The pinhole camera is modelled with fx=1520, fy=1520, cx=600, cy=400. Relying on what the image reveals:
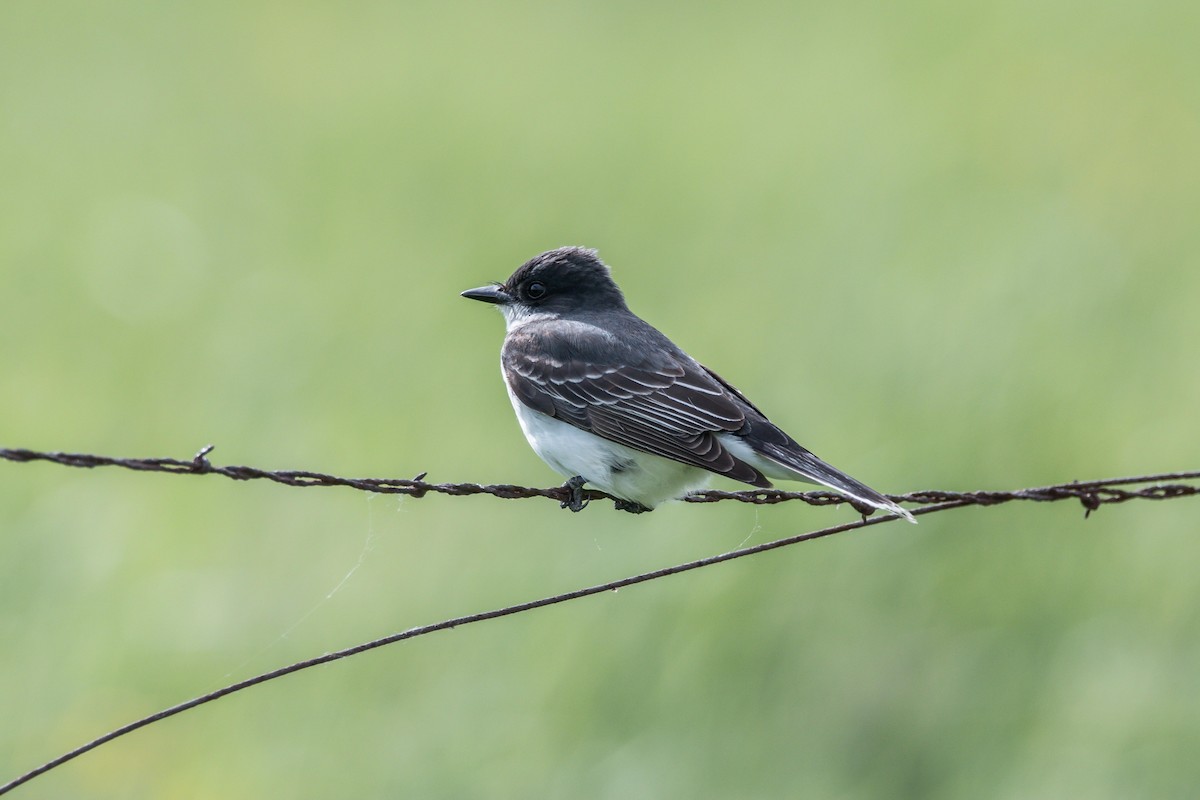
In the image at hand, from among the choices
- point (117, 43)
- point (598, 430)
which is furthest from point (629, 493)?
point (117, 43)

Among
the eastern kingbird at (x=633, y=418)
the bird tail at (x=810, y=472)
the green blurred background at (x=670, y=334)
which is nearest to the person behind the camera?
the bird tail at (x=810, y=472)

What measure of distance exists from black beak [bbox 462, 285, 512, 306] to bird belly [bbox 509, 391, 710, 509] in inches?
41.0

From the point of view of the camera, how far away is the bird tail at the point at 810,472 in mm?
4770

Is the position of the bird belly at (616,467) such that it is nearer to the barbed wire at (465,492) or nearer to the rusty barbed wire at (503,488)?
the rusty barbed wire at (503,488)

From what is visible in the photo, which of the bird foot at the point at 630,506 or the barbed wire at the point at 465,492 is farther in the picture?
the bird foot at the point at 630,506

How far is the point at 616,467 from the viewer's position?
5.54 metres

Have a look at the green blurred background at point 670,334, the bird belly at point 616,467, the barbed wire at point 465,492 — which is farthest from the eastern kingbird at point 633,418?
the green blurred background at point 670,334

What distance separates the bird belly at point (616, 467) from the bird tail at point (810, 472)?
27 centimetres

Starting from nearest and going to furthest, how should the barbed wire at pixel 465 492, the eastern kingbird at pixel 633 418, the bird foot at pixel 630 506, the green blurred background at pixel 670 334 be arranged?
the barbed wire at pixel 465 492 < the eastern kingbird at pixel 633 418 < the bird foot at pixel 630 506 < the green blurred background at pixel 670 334

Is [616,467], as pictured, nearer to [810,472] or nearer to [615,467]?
[615,467]

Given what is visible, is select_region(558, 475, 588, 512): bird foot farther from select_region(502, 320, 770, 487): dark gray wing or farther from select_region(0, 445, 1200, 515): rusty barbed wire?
select_region(0, 445, 1200, 515): rusty barbed wire

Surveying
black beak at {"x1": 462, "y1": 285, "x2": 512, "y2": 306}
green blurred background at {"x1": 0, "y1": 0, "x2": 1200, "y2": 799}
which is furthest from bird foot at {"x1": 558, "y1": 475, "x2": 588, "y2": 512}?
black beak at {"x1": 462, "y1": 285, "x2": 512, "y2": 306}

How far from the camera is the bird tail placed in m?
4.77

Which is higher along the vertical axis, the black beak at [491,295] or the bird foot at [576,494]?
the black beak at [491,295]
